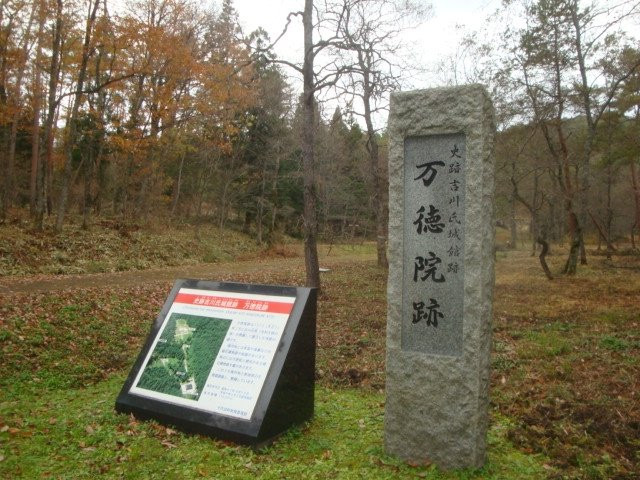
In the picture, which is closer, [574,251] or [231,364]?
[231,364]

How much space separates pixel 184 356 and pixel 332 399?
1838 millimetres

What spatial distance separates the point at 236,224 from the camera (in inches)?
1281

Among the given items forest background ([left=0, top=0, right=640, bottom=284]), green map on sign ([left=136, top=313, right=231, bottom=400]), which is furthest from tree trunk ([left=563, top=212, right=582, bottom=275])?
green map on sign ([left=136, top=313, right=231, bottom=400])

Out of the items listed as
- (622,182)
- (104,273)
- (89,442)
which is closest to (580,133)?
(622,182)

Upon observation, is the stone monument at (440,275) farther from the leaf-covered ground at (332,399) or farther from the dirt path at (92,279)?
the dirt path at (92,279)

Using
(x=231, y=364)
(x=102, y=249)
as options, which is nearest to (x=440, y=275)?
(x=231, y=364)

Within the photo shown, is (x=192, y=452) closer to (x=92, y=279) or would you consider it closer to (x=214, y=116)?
(x=92, y=279)

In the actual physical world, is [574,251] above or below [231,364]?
above

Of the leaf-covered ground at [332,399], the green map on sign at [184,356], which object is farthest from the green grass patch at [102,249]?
the green map on sign at [184,356]

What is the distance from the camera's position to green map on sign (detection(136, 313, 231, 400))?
4.57 metres

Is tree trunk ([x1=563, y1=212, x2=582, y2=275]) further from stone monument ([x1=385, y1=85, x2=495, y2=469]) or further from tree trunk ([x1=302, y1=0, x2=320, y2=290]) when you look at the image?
stone monument ([x1=385, y1=85, x2=495, y2=469])

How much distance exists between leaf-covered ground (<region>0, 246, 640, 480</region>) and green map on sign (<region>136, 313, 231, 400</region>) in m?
0.40

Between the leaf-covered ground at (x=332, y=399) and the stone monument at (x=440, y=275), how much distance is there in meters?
0.33

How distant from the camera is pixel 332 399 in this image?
5625 mm
